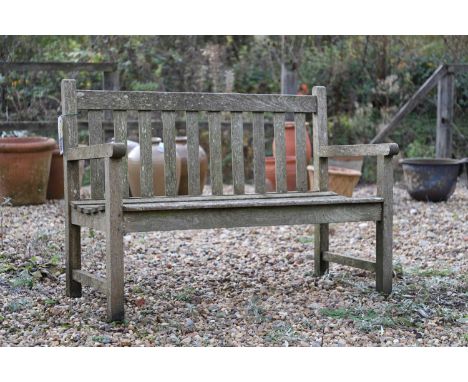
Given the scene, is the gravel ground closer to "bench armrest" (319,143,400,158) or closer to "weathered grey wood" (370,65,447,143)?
"bench armrest" (319,143,400,158)

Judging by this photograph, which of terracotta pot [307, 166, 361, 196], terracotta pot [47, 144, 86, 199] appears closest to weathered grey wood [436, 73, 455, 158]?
terracotta pot [307, 166, 361, 196]

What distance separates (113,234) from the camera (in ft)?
10.1

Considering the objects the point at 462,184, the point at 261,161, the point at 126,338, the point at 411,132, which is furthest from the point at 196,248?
the point at 411,132

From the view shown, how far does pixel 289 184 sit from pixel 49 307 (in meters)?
4.07

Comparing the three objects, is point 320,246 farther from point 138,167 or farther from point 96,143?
point 138,167

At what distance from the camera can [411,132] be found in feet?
30.0

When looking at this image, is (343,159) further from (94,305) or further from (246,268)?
(94,305)

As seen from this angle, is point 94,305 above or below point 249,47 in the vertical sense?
below

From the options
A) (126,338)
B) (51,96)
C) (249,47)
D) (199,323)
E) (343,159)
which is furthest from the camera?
(249,47)

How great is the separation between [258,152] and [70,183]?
1037mm

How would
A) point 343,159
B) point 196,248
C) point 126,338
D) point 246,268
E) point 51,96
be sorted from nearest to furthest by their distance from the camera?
point 126,338
point 246,268
point 196,248
point 343,159
point 51,96

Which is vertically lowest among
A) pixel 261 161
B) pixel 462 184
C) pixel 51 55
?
pixel 462 184

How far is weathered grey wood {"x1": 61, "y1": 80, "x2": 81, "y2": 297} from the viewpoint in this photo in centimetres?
356

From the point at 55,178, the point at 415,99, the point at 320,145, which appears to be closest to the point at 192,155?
the point at 320,145
